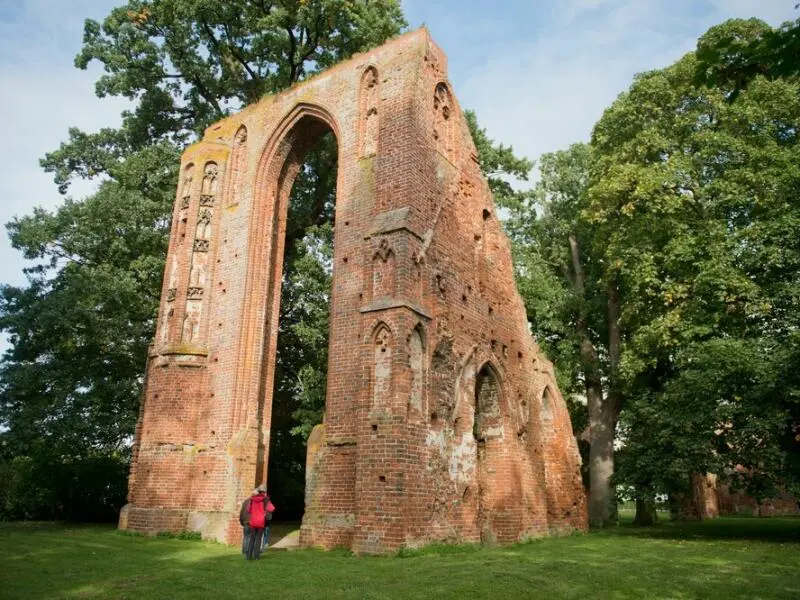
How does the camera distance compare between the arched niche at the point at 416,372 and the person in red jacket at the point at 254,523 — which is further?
the arched niche at the point at 416,372

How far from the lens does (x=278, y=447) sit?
66.9 ft

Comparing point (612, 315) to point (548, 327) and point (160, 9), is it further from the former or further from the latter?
point (160, 9)

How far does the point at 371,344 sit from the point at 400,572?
12.1ft

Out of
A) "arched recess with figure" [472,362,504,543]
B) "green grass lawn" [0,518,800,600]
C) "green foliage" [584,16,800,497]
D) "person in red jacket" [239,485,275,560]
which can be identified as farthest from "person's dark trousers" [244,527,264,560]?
"green foliage" [584,16,800,497]

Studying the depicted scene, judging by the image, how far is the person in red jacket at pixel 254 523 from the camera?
9.15 metres

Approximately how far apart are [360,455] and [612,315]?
1260 centimetres

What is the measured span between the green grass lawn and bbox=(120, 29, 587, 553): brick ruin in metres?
1.04

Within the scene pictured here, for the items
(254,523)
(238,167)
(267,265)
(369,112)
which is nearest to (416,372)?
(254,523)

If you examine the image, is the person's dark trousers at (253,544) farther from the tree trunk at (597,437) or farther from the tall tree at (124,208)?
the tree trunk at (597,437)

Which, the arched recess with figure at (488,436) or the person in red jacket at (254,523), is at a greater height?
the arched recess with figure at (488,436)

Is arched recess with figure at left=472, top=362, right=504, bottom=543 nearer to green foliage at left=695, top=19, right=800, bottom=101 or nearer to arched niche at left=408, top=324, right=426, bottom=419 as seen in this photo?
arched niche at left=408, top=324, right=426, bottom=419

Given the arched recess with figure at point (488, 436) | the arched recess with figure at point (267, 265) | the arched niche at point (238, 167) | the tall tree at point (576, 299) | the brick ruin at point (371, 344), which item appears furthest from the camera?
the tall tree at point (576, 299)

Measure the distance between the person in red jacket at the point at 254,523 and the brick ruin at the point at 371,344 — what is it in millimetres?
1358

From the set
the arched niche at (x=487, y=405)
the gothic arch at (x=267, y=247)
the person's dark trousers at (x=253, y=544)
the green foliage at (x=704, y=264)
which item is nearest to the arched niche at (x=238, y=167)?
the gothic arch at (x=267, y=247)
